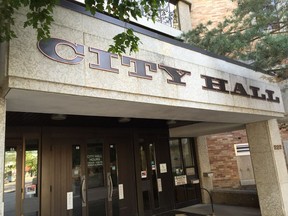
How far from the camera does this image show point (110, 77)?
361 cm

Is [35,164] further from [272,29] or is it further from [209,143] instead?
[209,143]

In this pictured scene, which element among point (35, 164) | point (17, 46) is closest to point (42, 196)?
point (35, 164)

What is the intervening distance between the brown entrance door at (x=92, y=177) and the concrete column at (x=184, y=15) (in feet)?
21.6

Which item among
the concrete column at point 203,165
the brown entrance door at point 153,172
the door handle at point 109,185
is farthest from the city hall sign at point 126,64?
the concrete column at point 203,165

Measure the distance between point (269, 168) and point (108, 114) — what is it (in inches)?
202

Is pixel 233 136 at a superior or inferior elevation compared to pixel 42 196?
superior

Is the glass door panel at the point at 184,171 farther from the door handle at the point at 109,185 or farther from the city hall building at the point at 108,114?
the door handle at the point at 109,185

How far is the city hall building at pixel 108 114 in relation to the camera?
3.16 meters

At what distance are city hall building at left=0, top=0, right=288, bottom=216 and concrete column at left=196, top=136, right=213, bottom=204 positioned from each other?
45.4 inches

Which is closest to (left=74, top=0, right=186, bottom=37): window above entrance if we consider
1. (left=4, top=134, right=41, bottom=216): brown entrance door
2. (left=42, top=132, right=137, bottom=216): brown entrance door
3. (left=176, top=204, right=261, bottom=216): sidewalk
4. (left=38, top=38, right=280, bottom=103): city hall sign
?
(left=42, top=132, right=137, bottom=216): brown entrance door

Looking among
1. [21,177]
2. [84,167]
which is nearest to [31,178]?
[21,177]

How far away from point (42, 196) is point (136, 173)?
263 cm

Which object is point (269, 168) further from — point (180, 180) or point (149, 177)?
point (180, 180)

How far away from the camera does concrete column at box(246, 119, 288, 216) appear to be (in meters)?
6.92
